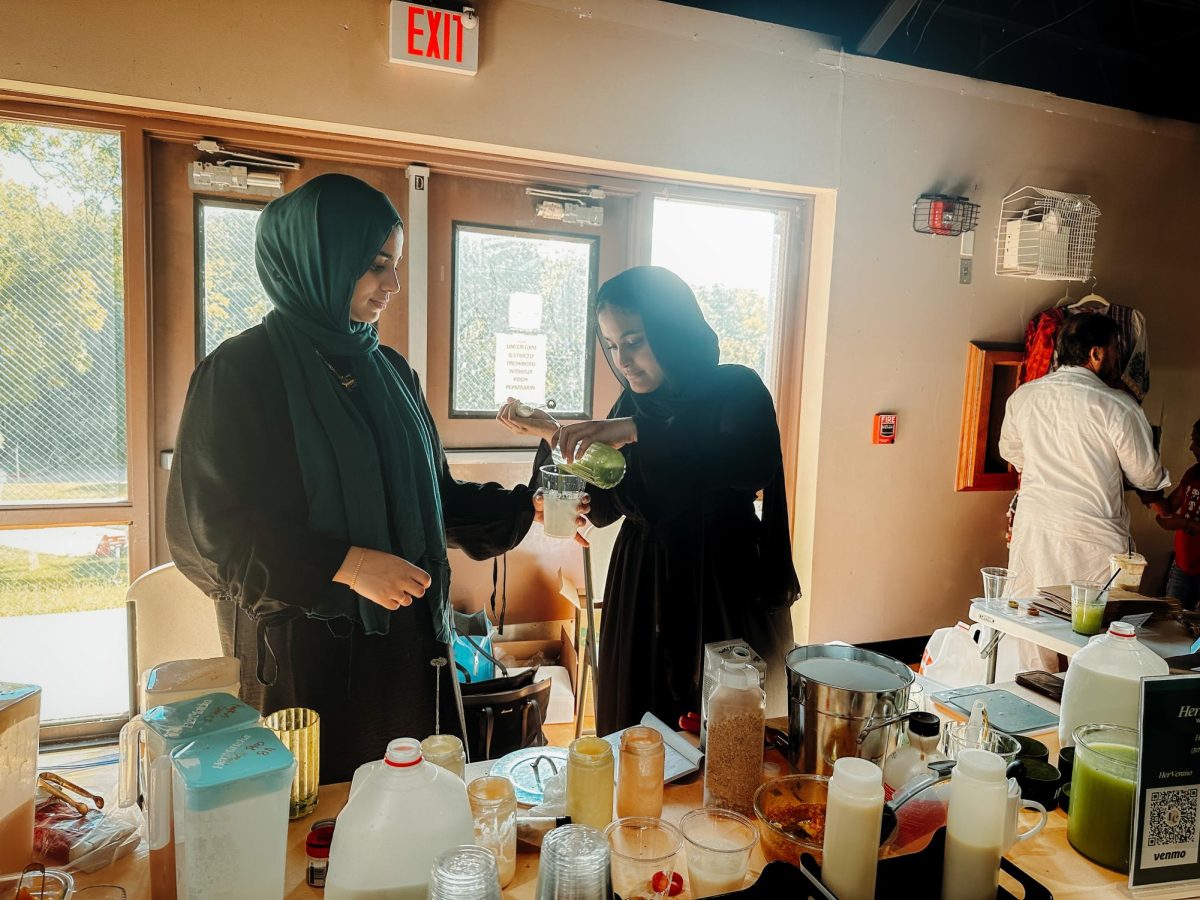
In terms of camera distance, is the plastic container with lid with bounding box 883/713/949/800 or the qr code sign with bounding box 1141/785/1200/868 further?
the plastic container with lid with bounding box 883/713/949/800

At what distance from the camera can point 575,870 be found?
74cm

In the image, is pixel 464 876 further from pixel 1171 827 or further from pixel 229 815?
pixel 1171 827

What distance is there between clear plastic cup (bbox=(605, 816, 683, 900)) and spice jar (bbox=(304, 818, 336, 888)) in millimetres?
333

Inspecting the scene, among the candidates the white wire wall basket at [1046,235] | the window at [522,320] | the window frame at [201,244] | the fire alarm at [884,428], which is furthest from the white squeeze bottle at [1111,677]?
the white wire wall basket at [1046,235]

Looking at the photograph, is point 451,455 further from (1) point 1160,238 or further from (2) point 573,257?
(1) point 1160,238

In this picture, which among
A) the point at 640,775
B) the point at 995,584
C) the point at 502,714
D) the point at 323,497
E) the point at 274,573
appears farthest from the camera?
the point at 995,584

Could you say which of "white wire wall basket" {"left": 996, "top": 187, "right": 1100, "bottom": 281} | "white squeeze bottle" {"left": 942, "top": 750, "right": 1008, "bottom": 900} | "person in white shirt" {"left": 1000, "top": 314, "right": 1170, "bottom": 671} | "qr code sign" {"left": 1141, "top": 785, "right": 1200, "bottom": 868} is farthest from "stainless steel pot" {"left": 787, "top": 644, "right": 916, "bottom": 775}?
"white wire wall basket" {"left": 996, "top": 187, "right": 1100, "bottom": 281}

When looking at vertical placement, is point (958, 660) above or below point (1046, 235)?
below

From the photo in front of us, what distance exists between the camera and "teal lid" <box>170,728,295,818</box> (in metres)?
0.75

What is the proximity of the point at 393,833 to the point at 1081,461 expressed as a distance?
Result: 307cm

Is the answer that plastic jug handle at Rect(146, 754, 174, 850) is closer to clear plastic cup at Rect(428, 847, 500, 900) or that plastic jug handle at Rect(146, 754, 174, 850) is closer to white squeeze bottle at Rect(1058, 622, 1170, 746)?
clear plastic cup at Rect(428, 847, 500, 900)

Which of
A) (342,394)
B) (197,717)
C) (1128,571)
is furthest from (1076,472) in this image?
(197,717)

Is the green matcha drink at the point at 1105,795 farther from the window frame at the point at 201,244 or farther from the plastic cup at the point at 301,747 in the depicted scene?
the window frame at the point at 201,244

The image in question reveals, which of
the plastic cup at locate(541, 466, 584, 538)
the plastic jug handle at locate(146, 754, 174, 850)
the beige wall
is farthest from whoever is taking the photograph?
the beige wall
